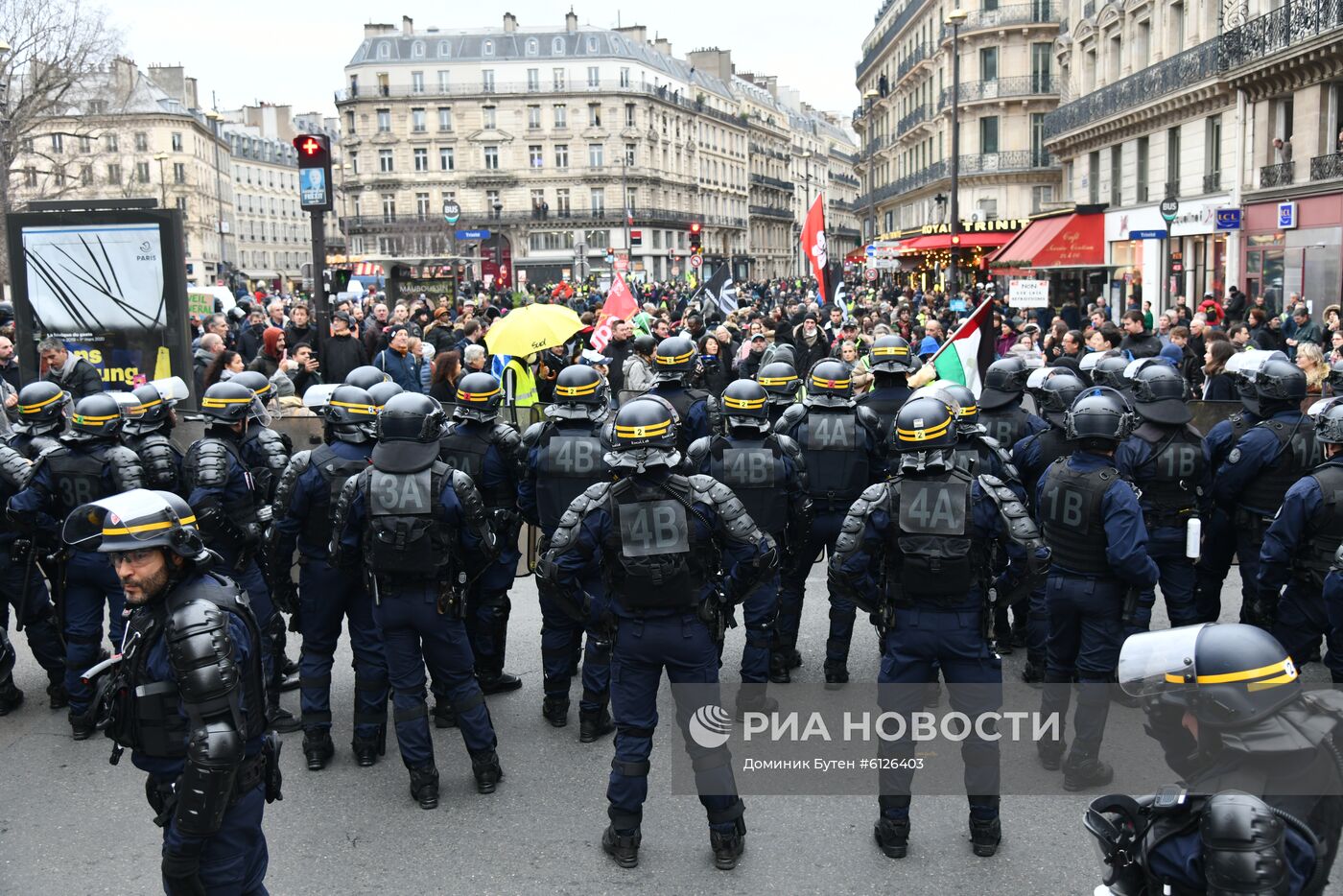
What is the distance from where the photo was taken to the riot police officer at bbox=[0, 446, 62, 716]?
678 centimetres

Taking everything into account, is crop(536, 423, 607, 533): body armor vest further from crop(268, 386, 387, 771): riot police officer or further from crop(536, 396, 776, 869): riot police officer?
crop(536, 396, 776, 869): riot police officer

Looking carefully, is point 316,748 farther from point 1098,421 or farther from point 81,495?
point 1098,421

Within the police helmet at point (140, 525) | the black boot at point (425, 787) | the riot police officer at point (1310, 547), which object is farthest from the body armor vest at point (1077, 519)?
the police helmet at point (140, 525)

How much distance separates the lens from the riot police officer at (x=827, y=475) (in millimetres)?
7254

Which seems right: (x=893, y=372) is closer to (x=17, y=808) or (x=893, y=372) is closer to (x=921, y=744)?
(x=921, y=744)

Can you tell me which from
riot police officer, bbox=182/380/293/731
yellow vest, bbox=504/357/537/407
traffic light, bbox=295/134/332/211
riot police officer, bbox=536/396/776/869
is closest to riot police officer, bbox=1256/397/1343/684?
riot police officer, bbox=536/396/776/869

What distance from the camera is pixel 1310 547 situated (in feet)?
18.9

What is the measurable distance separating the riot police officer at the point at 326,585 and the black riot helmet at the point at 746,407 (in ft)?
6.51

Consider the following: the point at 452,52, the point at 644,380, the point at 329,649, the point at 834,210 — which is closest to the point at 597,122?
the point at 452,52

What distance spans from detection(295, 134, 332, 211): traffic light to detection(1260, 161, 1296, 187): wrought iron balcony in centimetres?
1763

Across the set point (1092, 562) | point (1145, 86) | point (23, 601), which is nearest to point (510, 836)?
point (1092, 562)

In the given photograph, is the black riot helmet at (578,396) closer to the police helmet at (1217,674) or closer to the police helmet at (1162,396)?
the police helmet at (1162,396)

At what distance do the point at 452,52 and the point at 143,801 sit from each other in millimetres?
77471

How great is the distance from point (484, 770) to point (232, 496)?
6.93 feet
